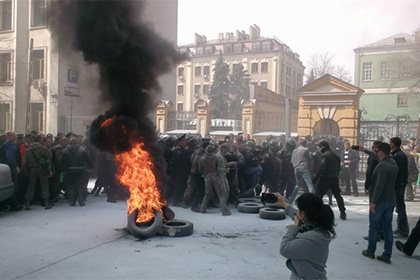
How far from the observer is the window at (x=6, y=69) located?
73.7 feet

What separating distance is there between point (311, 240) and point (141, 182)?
4.49 meters

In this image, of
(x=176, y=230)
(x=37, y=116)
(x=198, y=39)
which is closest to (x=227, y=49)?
(x=198, y=39)

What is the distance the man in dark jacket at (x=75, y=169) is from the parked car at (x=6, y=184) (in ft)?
4.50

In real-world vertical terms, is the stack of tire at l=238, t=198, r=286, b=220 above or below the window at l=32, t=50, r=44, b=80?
below

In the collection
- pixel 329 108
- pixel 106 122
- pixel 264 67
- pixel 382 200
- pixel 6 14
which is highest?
pixel 264 67

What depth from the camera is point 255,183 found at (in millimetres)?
10898

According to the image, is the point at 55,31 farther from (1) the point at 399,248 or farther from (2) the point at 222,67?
(2) the point at 222,67

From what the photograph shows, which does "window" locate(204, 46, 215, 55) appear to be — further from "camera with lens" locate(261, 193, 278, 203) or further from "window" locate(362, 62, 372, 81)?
"camera with lens" locate(261, 193, 278, 203)

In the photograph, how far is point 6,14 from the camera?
73.2 ft

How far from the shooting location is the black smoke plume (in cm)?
643

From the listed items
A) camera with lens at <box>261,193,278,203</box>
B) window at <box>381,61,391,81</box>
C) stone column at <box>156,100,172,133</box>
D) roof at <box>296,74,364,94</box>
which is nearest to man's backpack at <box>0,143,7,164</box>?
camera with lens at <box>261,193,278,203</box>

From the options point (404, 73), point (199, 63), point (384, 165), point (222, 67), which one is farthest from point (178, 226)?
point (199, 63)

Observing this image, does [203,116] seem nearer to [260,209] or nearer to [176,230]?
[260,209]

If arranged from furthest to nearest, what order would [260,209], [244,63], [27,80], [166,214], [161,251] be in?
[244,63], [27,80], [260,209], [166,214], [161,251]
